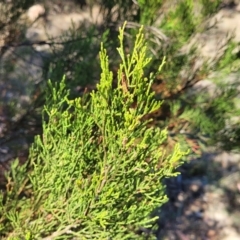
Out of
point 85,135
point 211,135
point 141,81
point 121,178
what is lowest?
point 211,135

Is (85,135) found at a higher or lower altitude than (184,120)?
higher

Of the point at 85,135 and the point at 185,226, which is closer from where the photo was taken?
the point at 85,135

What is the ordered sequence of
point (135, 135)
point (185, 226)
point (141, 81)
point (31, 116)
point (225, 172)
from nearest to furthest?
point (141, 81) → point (135, 135) → point (31, 116) → point (185, 226) → point (225, 172)

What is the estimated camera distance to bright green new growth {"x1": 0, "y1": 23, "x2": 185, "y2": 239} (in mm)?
1859

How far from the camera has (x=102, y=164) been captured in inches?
82.0

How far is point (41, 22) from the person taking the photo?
712 cm

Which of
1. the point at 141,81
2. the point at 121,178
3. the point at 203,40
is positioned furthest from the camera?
the point at 203,40

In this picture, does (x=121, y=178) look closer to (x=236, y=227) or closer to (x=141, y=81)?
(x=141, y=81)

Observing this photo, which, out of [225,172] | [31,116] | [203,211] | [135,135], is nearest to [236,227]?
[203,211]

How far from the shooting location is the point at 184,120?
3.54 metres

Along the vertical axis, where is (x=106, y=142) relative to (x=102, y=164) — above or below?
above

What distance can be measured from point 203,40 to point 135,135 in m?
5.02

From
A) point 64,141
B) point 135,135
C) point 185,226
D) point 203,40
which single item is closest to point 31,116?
point 64,141

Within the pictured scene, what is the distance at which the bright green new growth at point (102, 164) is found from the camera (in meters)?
1.86
